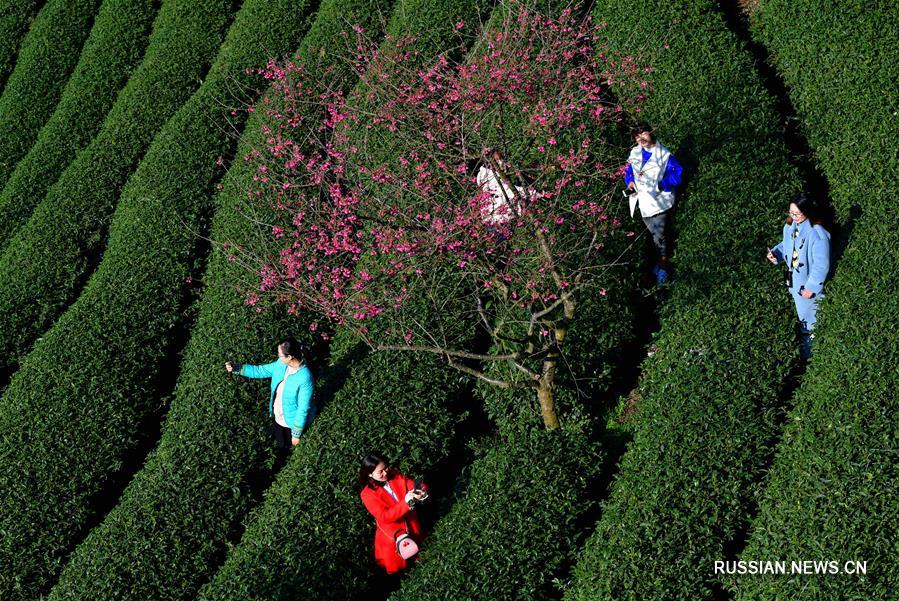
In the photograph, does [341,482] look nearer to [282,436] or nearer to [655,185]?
[282,436]

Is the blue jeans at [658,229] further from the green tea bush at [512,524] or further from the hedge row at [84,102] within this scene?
the hedge row at [84,102]

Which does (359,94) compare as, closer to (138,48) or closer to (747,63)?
(747,63)

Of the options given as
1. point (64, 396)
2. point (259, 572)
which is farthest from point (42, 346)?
point (259, 572)

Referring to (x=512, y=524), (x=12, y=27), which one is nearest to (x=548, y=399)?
(x=512, y=524)

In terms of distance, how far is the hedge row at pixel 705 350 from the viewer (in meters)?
8.43

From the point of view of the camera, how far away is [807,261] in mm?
9648

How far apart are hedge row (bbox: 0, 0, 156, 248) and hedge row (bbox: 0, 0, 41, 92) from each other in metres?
1.94

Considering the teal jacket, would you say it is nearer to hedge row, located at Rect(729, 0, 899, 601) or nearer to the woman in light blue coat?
hedge row, located at Rect(729, 0, 899, 601)

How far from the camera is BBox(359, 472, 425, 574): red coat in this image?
888cm

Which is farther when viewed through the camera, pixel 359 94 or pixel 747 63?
pixel 359 94

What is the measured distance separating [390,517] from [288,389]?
6.64ft

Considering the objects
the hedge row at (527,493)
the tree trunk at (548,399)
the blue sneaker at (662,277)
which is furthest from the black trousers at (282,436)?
the blue sneaker at (662,277)

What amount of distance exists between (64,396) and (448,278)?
5104 mm

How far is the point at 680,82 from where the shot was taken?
12.8 m
